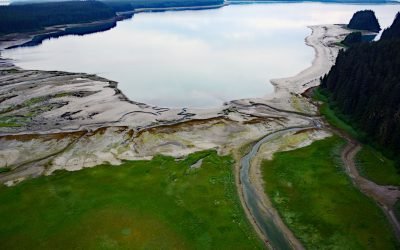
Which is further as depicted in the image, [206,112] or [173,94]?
[173,94]

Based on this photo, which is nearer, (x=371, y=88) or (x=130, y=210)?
(x=130, y=210)

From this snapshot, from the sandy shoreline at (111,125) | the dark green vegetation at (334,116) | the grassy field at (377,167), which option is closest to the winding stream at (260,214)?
the sandy shoreline at (111,125)

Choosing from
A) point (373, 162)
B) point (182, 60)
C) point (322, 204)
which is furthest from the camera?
point (182, 60)

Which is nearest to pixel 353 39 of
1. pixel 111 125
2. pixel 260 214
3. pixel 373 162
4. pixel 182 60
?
pixel 182 60

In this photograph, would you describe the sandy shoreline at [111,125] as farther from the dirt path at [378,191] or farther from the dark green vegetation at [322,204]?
the dirt path at [378,191]

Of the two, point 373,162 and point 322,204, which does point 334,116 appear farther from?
point 322,204

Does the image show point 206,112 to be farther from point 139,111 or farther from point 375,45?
point 375,45

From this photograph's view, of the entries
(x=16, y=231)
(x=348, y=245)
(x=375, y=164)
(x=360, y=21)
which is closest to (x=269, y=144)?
(x=375, y=164)
